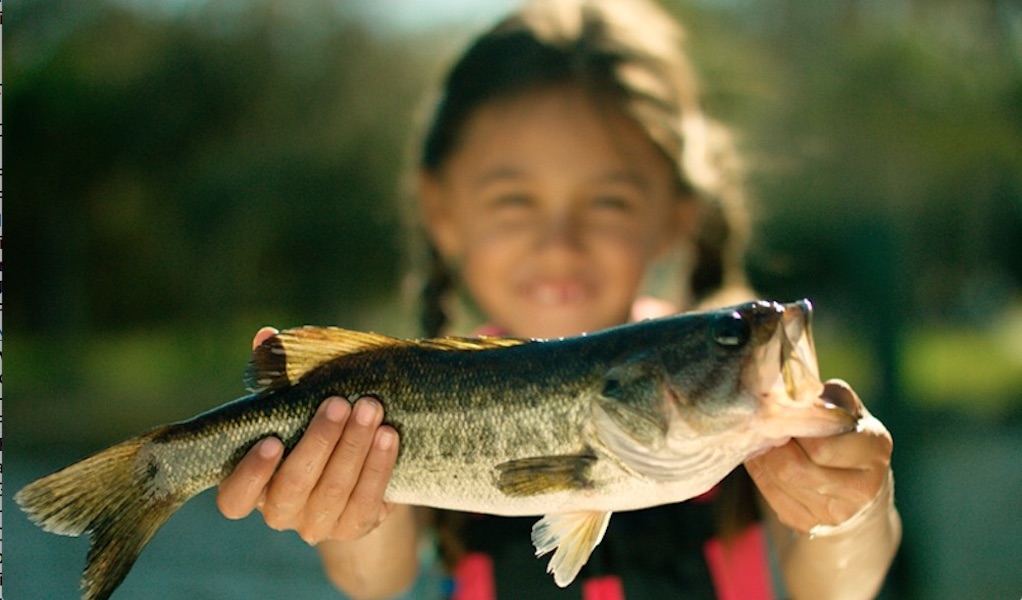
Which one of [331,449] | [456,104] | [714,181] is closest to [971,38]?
[714,181]

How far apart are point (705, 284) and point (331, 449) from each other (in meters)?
1.67

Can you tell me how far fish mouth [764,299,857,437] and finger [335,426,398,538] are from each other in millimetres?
491

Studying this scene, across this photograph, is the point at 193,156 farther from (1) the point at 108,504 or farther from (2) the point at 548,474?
(2) the point at 548,474

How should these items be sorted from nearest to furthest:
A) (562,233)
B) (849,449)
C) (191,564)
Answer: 1. (849,449)
2. (562,233)
3. (191,564)

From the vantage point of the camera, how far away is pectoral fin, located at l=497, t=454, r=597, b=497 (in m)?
1.30

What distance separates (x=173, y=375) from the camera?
9.48 meters

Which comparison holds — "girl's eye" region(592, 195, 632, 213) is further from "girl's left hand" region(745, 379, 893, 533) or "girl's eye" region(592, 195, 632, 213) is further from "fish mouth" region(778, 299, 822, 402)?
"fish mouth" region(778, 299, 822, 402)

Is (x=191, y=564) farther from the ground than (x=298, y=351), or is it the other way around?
(x=298, y=351)

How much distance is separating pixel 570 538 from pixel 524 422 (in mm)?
175

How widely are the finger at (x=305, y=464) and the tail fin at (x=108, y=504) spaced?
0.47 ft

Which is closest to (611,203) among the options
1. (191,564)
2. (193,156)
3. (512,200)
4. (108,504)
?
(512,200)

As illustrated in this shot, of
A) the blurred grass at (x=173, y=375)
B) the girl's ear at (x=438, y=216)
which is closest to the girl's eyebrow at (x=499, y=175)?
the girl's ear at (x=438, y=216)

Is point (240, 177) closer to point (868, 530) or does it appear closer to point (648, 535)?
point (648, 535)

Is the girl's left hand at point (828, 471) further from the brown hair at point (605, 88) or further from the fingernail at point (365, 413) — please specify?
the brown hair at point (605, 88)
